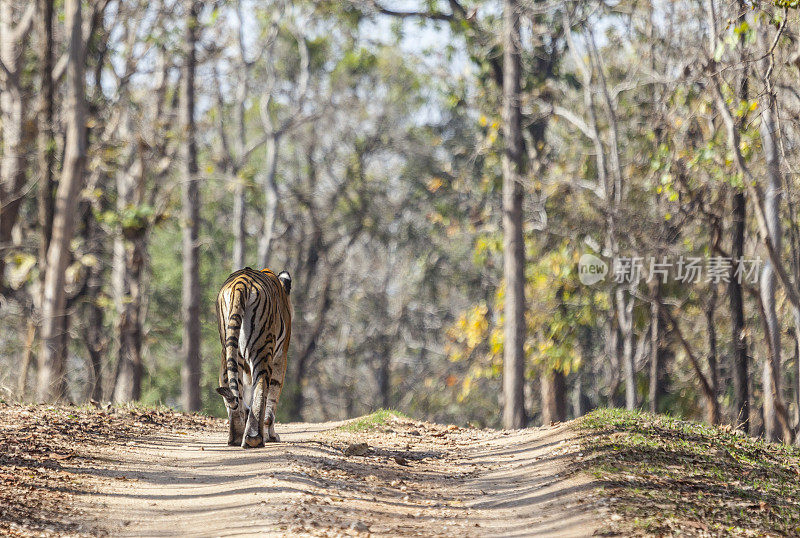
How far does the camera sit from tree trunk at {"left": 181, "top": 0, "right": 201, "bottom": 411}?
23.2 metres

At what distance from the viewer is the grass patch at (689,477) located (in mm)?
6973

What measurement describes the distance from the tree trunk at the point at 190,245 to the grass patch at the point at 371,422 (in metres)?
11.2

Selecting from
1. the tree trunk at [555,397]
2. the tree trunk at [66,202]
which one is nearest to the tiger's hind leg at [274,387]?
the tree trunk at [66,202]

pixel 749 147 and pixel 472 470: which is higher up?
pixel 749 147

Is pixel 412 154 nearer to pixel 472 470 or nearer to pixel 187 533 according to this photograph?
pixel 472 470

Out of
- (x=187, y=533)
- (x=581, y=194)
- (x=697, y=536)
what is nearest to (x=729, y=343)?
(x=581, y=194)

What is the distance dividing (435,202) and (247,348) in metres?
24.5

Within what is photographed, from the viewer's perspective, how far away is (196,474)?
8367 mm

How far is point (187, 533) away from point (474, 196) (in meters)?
27.1

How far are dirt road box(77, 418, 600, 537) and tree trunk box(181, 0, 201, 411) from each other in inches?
496

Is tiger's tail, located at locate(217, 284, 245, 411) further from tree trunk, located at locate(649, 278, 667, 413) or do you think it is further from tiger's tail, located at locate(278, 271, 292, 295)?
tree trunk, located at locate(649, 278, 667, 413)

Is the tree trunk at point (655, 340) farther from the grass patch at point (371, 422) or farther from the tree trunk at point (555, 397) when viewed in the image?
the grass patch at point (371, 422)

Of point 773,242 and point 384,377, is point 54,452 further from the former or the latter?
point 384,377

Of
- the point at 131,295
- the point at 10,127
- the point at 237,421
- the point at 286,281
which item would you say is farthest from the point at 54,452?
the point at 131,295
